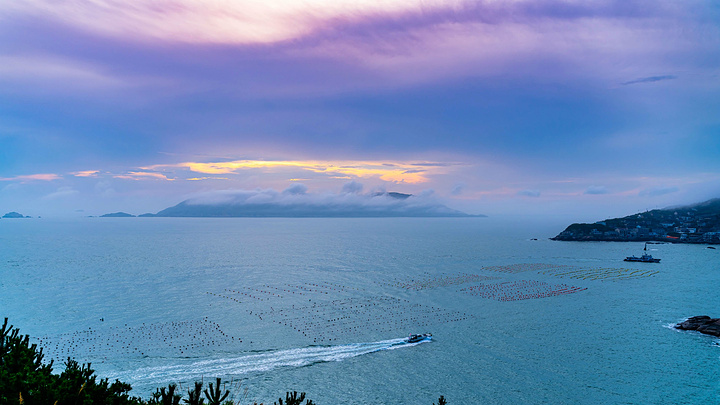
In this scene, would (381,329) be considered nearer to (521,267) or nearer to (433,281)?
(433,281)

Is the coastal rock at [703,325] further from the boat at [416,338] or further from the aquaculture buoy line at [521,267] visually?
the aquaculture buoy line at [521,267]

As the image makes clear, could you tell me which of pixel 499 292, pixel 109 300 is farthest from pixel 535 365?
pixel 109 300

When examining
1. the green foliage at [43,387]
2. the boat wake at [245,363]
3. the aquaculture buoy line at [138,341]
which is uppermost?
the green foliage at [43,387]

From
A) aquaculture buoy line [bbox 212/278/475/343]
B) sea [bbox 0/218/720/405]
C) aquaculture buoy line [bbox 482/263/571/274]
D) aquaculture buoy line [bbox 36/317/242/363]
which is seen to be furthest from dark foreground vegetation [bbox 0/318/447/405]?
aquaculture buoy line [bbox 482/263/571/274]

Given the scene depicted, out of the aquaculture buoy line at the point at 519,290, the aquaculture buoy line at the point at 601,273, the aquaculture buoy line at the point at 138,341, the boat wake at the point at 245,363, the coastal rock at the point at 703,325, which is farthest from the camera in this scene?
the aquaculture buoy line at the point at 601,273

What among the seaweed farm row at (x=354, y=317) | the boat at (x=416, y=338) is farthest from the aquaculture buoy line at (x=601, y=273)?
the boat at (x=416, y=338)
